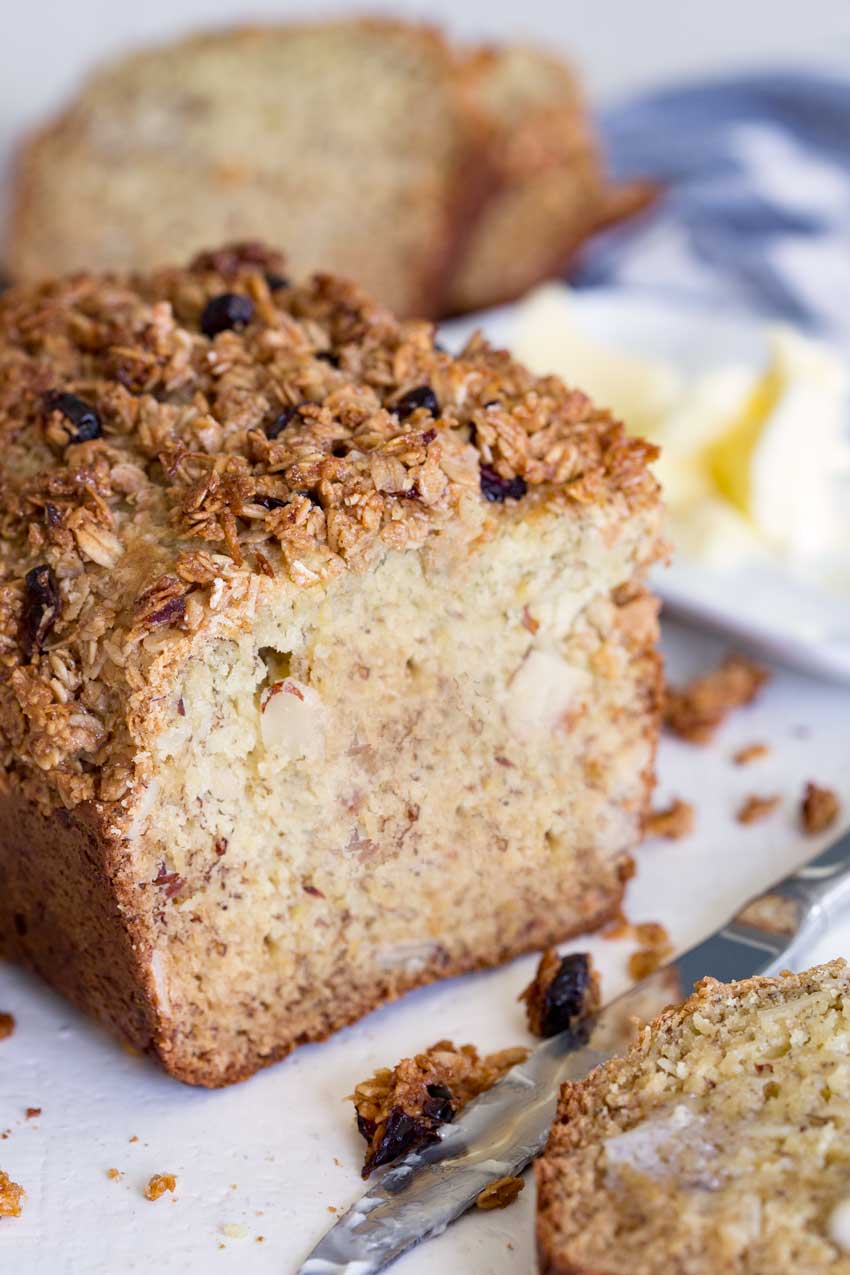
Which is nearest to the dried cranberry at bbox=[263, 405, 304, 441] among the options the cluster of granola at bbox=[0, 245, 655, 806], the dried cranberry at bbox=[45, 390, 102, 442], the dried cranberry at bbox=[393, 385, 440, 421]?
the cluster of granola at bbox=[0, 245, 655, 806]

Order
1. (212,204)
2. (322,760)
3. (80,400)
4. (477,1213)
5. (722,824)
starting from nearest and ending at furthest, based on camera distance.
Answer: (477,1213)
(322,760)
(80,400)
(722,824)
(212,204)

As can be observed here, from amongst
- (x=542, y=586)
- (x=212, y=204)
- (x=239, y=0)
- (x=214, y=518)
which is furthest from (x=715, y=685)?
(x=239, y=0)

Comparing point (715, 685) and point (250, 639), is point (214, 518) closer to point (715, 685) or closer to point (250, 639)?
point (250, 639)

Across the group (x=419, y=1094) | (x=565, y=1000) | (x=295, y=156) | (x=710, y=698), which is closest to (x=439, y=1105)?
(x=419, y=1094)

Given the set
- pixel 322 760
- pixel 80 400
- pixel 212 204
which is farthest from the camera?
pixel 212 204

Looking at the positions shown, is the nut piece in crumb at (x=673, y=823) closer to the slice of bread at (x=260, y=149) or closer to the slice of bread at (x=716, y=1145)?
the slice of bread at (x=716, y=1145)

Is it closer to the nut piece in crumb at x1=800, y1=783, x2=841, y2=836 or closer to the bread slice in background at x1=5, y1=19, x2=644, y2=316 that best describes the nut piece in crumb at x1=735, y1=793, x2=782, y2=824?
the nut piece in crumb at x1=800, y1=783, x2=841, y2=836
